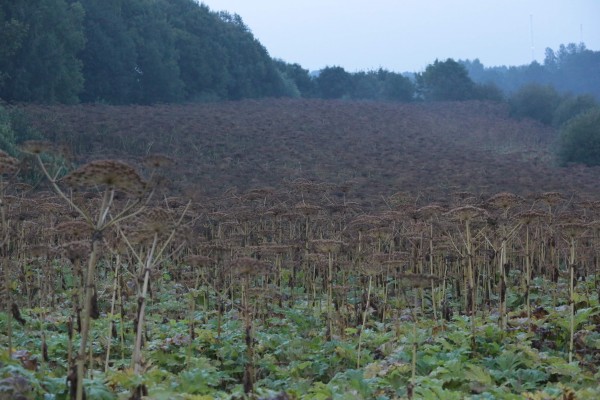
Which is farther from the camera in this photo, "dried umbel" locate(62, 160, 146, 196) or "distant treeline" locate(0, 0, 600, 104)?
"distant treeline" locate(0, 0, 600, 104)

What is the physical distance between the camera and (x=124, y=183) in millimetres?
4754

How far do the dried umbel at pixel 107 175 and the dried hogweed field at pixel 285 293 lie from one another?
1cm

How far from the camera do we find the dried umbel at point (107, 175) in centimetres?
454

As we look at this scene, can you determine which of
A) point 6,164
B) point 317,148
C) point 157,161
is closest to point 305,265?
point 157,161

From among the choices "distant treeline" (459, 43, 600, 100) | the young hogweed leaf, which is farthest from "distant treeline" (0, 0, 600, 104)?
"distant treeline" (459, 43, 600, 100)

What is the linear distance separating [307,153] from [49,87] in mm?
16549

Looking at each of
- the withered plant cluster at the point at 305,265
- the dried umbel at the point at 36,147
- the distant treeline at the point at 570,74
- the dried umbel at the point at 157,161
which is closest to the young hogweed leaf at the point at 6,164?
the withered plant cluster at the point at 305,265

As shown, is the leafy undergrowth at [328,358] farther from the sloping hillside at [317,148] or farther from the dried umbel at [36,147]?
the sloping hillside at [317,148]

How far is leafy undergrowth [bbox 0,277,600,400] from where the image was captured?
583 centimetres

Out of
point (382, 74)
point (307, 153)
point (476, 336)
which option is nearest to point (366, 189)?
point (307, 153)

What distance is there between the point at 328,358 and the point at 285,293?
443 cm

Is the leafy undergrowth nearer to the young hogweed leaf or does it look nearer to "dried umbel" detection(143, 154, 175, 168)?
the young hogweed leaf

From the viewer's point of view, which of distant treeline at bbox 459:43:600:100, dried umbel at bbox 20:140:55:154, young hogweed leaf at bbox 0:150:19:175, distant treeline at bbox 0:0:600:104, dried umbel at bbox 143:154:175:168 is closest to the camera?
dried umbel at bbox 20:140:55:154

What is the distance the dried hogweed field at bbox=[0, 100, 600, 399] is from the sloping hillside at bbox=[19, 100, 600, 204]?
81 centimetres
